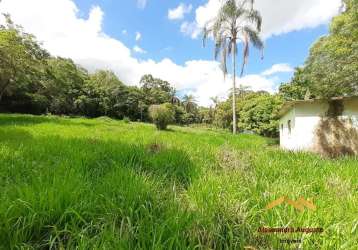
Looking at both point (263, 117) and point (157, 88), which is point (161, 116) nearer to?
point (263, 117)

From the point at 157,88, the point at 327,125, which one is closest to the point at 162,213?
the point at 327,125

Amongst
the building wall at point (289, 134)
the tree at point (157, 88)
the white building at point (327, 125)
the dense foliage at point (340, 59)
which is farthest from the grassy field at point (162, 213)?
the tree at point (157, 88)

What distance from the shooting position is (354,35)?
428 inches

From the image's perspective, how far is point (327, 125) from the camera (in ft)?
38.1

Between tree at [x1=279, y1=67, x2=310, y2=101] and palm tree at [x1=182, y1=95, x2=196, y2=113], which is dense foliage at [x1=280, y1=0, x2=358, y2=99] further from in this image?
palm tree at [x1=182, y1=95, x2=196, y2=113]

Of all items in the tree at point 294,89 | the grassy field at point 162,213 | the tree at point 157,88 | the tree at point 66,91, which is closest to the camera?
the grassy field at point 162,213

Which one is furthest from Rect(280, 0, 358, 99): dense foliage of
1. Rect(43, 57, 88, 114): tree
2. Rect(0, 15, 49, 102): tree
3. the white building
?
Rect(43, 57, 88, 114): tree

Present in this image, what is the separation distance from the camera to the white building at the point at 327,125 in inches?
432

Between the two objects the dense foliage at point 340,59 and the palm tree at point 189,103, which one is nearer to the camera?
the dense foliage at point 340,59

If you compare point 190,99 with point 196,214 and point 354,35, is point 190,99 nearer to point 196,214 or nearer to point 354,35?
point 354,35

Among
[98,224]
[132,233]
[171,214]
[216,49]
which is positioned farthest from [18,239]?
[216,49]

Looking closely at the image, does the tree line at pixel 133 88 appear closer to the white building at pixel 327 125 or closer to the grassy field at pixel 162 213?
the white building at pixel 327 125

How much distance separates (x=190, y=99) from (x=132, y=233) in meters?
78.4

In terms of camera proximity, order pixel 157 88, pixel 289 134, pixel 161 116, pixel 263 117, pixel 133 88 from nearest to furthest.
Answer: pixel 289 134
pixel 161 116
pixel 263 117
pixel 133 88
pixel 157 88
